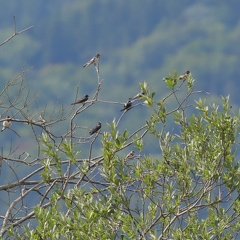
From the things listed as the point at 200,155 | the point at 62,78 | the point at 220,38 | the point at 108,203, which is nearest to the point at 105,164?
the point at 108,203

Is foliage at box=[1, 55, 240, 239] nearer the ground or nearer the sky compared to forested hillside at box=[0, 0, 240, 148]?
nearer the ground

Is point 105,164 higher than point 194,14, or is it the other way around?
point 194,14

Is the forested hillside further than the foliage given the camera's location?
Yes

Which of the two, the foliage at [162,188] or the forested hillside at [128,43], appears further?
the forested hillside at [128,43]

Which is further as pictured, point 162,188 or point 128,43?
point 128,43

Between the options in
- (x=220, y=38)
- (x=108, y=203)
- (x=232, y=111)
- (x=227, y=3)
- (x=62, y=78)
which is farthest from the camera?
(x=227, y=3)

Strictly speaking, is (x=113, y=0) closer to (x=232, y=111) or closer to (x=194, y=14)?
(x=194, y=14)

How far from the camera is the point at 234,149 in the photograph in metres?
7.60

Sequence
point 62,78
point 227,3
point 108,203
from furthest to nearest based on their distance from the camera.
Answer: point 227,3
point 62,78
point 108,203

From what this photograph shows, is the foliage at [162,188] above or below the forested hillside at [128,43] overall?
below

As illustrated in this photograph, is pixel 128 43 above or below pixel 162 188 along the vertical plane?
above

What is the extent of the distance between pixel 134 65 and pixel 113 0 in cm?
3716

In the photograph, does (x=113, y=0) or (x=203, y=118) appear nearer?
(x=203, y=118)

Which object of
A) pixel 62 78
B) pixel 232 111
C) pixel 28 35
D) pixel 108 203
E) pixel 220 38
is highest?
pixel 28 35
